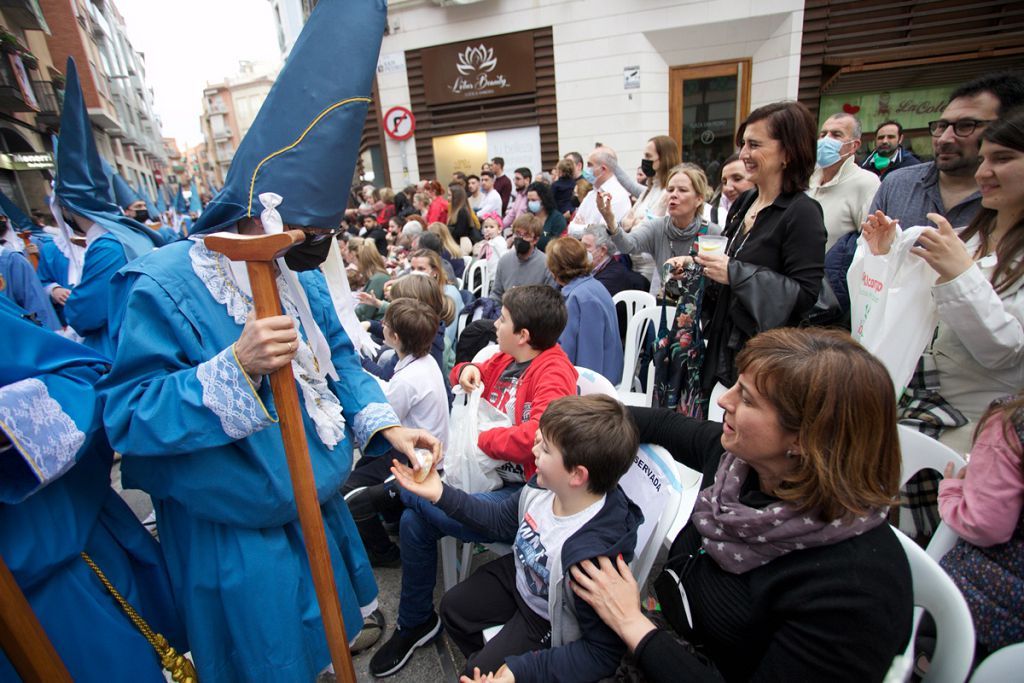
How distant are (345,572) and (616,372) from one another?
200 centimetres

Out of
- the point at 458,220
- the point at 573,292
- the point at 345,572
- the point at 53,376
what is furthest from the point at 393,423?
the point at 458,220

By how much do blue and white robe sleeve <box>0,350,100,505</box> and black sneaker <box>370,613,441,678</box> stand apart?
1399mm

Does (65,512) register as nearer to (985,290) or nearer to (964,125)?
(985,290)

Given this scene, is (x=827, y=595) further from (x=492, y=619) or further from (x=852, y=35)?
(x=852, y=35)

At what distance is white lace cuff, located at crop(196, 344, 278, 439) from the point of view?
1052 mm

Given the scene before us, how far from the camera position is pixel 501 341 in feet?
7.14

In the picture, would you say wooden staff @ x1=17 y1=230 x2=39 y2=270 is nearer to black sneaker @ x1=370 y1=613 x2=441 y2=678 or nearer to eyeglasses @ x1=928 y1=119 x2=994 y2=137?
black sneaker @ x1=370 y1=613 x2=441 y2=678

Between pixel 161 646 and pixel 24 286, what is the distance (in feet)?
16.2

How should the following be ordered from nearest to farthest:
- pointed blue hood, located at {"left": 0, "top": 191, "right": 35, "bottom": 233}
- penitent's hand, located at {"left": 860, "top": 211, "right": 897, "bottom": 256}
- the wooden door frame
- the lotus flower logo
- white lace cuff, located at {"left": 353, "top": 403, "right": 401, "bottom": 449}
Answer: white lace cuff, located at {"left": 353, "top": 403, "right": 401, "bottom": 449} < penitent's hand, located at {"left": 860, "top": 211, "right": 897, "bottom": 256} < pointed blue hood, located at {"left": 0, "top": 191, "right": 35, "bottom": 233} < the wooden door frame < the lotus flower logo

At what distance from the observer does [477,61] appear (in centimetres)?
1066

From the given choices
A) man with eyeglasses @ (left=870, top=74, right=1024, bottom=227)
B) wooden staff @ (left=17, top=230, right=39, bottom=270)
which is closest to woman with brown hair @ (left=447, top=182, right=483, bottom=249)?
wooden staff @ (left=17, top=230, right=39, bottom=270)

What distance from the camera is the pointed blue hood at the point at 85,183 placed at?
10.7ft

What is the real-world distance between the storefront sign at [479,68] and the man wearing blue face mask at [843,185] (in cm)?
863

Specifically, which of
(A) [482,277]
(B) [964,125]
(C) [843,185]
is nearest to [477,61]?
(A) [482,277]
